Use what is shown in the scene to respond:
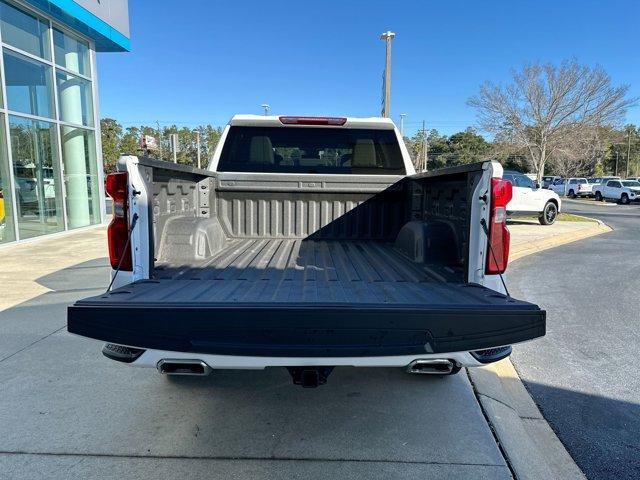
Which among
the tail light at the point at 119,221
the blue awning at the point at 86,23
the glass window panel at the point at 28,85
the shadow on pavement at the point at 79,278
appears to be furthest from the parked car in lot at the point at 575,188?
the tail light at the point at 119,221

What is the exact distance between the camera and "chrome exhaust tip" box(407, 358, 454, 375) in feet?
7.63

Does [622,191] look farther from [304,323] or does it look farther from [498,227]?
[304,323]

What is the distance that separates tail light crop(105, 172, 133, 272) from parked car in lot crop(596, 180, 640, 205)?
1410 inches

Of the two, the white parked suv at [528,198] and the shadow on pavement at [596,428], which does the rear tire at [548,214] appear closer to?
the white parked suv at [528,198]

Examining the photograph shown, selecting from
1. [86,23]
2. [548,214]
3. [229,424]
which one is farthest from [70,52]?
[548,214]

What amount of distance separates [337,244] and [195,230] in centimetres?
151

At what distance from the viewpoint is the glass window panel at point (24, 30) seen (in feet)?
32.6

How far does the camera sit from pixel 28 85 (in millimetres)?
10914

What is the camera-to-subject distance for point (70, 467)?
2518mm

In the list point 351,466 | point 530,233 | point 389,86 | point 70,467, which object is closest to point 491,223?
point 351,466

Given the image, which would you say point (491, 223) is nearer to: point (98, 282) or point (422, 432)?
point (422, 432)

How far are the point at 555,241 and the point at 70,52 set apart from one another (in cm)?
1441

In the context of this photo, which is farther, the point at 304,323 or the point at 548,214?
the point at 548,214

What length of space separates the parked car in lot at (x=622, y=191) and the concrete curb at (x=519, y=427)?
3314cm
